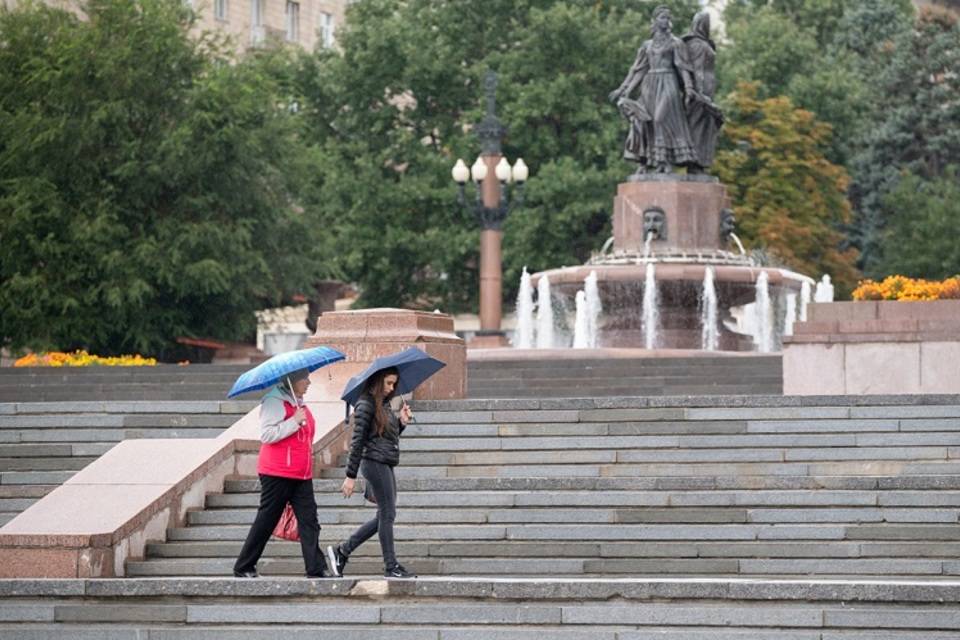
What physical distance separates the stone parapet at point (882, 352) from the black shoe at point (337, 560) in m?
9.47

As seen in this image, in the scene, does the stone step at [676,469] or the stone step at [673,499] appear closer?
the stone step at [673,499]

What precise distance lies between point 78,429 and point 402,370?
609cm

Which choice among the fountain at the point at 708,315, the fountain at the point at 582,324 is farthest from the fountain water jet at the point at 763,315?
the fountain at the point at 582,324

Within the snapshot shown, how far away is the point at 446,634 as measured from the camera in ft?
45.0

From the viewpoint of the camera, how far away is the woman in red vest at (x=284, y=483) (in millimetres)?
14812

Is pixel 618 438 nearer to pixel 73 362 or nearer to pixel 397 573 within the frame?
pixel 397 573

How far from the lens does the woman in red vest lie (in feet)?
48.6

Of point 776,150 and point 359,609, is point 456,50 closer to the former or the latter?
point 776,150

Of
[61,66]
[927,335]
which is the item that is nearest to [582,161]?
[61,66]

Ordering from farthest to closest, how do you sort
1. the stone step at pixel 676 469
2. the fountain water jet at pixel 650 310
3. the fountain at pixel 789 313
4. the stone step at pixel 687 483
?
1. the fountain at pixel 789 313
2. the fountain water jet at pixel 650 310
3. the stone step at pixel 676 469
4. the stone step at pixel 687 483

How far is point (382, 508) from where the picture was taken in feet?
48.3

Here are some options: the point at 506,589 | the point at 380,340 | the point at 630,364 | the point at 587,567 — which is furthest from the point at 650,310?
the point at 506,589

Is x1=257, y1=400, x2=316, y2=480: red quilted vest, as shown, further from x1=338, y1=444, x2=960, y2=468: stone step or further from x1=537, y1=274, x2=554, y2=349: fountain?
x1=537, y1=274, x2=554, y2=349: fountain

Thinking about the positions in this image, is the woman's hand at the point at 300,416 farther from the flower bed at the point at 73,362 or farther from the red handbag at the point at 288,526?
the flower bed at the point at 73,362
